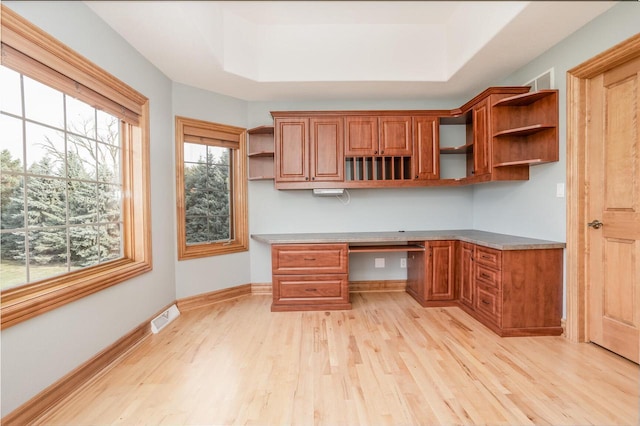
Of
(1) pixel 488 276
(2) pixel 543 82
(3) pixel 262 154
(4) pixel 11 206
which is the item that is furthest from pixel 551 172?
(4) pixel 11 206

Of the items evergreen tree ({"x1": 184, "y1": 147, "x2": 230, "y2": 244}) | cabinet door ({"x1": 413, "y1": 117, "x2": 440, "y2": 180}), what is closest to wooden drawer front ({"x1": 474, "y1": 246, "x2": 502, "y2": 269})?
cabinet door ({"x1": 413, "y1": 117, "x2": 440, "y2": 180})

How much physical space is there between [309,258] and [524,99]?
2.25 meters

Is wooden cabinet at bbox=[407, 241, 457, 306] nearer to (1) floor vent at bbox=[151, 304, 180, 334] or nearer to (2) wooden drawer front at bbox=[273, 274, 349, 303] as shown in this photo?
(2) wooden drawer front at bbox=[273, 274, 349, 303]

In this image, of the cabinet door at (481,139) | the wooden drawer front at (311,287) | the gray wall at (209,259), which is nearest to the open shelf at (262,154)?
the gray wall at (209,259)

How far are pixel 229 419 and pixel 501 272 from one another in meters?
2.09

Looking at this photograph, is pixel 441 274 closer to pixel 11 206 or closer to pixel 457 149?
pixel 457 149

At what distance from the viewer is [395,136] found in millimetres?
3055

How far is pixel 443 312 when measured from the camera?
9.02ft

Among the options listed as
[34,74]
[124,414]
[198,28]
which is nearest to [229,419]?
[124,414]

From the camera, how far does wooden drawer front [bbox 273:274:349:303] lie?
2.83 metres

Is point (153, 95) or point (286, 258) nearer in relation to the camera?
point (153, 95)

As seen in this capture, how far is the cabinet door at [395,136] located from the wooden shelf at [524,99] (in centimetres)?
85

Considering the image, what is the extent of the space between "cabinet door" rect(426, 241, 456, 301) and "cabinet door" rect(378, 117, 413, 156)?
1.02m

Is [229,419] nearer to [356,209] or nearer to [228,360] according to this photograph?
[228,360]
